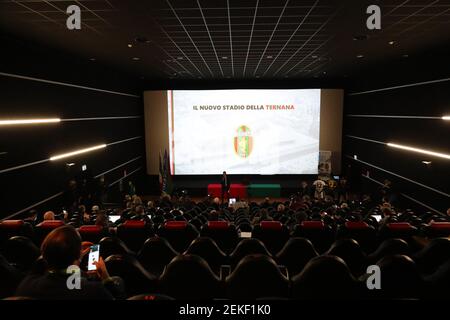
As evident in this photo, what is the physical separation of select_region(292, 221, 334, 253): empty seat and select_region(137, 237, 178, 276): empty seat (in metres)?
2.01

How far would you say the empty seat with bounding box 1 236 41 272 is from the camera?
3465 millimetres

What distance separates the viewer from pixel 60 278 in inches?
73.6

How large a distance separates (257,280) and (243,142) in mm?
13270

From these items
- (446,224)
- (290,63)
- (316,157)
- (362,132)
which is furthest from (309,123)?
(446,224)

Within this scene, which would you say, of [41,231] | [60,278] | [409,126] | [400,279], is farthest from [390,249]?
[409,126]

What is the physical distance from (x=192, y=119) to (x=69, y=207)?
8246mm

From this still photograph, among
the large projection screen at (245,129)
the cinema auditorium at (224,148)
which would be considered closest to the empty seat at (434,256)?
the cinema auditorium at (224,148)

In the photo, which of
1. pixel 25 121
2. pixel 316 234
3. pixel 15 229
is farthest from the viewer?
pixel 25 121

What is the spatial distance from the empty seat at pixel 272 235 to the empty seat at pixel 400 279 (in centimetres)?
205

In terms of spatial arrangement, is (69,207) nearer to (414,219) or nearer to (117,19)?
(117,19)

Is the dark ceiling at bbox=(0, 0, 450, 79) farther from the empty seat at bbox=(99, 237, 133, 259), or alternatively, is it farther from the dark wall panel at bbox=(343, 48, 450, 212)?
the empty seat at bbox=(99, 237, 133, 259)

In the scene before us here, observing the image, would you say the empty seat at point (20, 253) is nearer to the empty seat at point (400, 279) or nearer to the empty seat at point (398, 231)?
the empty seat at point (400, 279)

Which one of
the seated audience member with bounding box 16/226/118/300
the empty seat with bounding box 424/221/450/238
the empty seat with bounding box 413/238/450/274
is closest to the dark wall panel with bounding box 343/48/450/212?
the empty seat with bounding box 424/221/450/238

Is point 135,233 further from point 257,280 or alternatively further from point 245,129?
point 245,129
